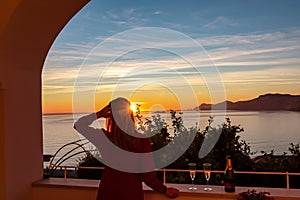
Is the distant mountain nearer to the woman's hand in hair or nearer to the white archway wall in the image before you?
the woman's hand in hair

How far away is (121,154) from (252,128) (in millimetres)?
2145

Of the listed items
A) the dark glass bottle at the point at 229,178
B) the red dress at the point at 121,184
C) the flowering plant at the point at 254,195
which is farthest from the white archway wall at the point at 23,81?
the flowering plant at the point at 254,195

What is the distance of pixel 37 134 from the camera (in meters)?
3.04

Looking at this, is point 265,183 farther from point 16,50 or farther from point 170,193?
point 16,50

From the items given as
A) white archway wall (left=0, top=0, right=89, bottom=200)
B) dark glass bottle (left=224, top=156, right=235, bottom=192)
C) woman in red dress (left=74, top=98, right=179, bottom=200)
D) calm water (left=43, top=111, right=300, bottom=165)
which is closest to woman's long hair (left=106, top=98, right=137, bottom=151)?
woman in red dress (left=74, top=98, right=179, bottom=200)

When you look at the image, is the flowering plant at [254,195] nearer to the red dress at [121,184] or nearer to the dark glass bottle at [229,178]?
the dark glass bottle at [229,178]

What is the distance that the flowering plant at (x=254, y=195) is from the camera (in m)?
2.25

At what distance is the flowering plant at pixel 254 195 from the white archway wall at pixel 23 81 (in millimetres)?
1665

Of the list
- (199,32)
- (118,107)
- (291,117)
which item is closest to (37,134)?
(118,107)

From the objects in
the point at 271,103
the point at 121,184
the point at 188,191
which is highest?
the point at 271,103

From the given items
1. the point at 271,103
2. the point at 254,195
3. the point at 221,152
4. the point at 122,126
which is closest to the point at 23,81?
the point at 122,126

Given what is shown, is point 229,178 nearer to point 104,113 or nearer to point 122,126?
point 122,126

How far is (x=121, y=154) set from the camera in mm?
2260

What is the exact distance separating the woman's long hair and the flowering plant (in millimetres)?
772
